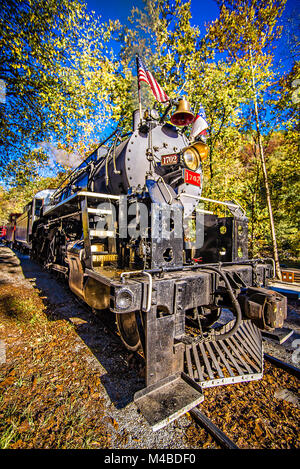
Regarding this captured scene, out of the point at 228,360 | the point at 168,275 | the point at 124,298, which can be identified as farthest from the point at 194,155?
the point at 228,360

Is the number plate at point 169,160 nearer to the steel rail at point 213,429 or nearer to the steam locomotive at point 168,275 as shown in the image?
the steam locomotive at point 168,275

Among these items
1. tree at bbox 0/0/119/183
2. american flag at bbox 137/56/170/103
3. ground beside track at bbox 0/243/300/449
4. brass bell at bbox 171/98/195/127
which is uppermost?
tree at bbox 0/0/119/183

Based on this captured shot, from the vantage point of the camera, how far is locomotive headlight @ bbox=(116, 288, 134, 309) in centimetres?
184

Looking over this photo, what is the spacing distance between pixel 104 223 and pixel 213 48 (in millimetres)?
12210

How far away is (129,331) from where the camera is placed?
2.68 m

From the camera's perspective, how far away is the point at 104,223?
12.5ft

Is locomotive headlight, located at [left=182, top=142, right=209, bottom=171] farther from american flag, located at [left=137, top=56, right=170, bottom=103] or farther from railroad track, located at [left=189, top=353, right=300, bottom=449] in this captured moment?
railroad track, located at [left=189, top=353, right=300, bottom=449]

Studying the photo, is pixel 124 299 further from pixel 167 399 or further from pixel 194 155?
pixel 194 155

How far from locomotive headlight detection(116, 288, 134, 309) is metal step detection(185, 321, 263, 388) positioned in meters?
0.88

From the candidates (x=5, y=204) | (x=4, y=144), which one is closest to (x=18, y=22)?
(x=4, y=144)

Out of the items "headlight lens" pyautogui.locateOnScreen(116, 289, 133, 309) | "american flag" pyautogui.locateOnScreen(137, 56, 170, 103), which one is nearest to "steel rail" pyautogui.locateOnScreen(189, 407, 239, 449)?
"headlight lens" pyautogui.locateOnScreen(116, 289, 133, 309)

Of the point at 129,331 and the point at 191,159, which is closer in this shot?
the point at 129,331

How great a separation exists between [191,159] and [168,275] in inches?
66.3
